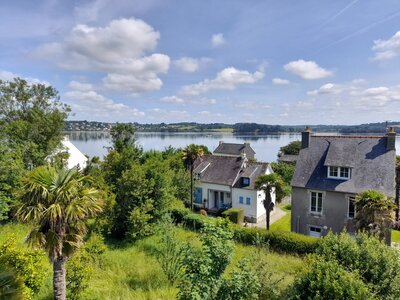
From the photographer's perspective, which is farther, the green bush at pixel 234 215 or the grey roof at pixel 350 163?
the green bush at pixel 234 215

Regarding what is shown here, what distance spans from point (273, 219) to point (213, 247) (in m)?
26.8

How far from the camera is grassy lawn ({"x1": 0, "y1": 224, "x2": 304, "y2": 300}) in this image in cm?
1138

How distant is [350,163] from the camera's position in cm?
2288

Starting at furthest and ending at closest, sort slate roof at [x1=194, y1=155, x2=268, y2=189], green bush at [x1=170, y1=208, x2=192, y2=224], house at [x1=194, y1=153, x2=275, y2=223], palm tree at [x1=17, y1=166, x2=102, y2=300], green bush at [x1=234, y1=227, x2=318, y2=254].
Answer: slate roof at [x1=194, y1=155, x2=268, y2=189] → house at [x1=194, y1=153, x2=275, y2=223] → green bush at [x1=170, y1=208, x2=192, y2=224] → green bush at [x1=234, y1=227, x2=318, y2=254] → palm tree at [x1=17, y1=166, x2=102, y2=300]

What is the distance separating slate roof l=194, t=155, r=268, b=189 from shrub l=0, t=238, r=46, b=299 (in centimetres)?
2550

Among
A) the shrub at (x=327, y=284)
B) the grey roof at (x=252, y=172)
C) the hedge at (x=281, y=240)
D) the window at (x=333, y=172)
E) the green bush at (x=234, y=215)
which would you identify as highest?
the window at (x=333, y=172)

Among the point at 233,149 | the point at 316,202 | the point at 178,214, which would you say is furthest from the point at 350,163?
the point at 233,149

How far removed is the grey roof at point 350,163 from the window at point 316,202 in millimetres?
722

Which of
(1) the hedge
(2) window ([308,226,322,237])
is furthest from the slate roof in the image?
(1) the hedge

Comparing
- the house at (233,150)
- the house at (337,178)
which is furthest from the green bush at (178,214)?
the house at (233,150)

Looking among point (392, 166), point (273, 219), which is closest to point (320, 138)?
point (392, 166)

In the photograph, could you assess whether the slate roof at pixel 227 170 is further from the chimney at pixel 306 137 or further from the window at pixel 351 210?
the window at pixel 351 210

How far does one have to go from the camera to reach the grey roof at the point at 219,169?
35.2 m

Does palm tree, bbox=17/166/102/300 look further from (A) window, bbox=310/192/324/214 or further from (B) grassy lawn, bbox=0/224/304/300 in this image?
(A) window, bbox=310/192/324/214
